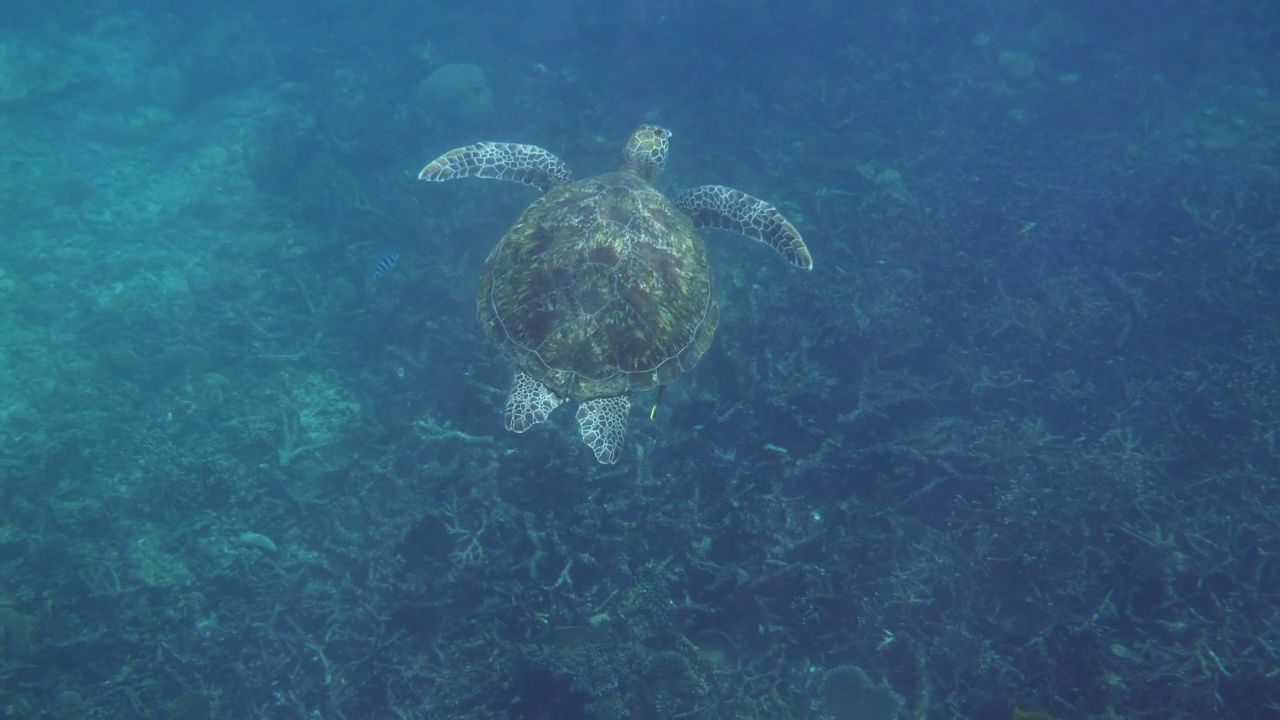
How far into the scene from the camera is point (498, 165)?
6.52 meters

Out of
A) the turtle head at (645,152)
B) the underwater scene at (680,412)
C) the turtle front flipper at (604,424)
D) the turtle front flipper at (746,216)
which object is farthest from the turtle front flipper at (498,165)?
the turtle front flipper at (604,424)

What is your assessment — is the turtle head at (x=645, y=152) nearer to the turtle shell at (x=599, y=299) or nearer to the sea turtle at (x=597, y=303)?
the sea turtle at (x=597, y=303)

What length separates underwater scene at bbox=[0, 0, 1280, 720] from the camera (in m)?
4.84

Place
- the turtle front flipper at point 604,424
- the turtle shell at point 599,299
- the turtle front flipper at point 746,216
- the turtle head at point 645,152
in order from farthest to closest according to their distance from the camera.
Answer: the turtle head at point 645,152 < the turtle front flipper at point 746,216 < the turtle front flipper at point 604,424 < the turtle shell at point 599,299

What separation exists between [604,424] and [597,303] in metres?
1.12

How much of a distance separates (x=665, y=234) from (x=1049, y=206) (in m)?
6.58

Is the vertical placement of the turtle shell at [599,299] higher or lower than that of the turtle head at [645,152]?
lower

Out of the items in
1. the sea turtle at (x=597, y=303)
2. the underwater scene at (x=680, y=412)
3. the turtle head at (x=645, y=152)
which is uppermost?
the turtle head at (x=645, y=152)

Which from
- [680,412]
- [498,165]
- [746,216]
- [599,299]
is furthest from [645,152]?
[680,412]

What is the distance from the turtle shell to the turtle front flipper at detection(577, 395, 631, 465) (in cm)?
36

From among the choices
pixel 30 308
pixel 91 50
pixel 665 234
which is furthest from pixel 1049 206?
pixel 91 50

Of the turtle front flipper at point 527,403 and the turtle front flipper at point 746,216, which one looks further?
the turtle front flipper at point 746,216

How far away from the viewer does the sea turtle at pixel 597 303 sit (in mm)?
4504

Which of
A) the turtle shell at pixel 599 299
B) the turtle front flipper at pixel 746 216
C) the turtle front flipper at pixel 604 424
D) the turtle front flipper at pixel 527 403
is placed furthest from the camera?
the turtle front flipper at pixel 746 216
